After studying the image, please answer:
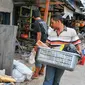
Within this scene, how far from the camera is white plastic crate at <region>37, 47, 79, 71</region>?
182 inches

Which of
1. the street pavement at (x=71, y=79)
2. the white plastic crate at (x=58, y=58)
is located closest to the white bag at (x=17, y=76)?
the street pavement at (x=71, y=79)

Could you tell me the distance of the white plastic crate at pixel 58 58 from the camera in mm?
4613

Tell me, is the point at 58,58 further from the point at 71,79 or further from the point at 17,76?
the point at 71,79

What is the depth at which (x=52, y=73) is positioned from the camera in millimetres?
4953

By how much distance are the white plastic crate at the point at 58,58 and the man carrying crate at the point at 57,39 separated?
0.84ft

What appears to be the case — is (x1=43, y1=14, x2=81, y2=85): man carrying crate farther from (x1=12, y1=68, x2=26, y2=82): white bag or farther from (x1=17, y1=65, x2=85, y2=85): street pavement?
(x1=17, y1=65, x2=85, y2=85): street pavement

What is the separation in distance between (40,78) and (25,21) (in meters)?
4.47

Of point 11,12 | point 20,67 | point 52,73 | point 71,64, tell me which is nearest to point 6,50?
point 20,67

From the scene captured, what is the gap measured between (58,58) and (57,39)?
0.54 m

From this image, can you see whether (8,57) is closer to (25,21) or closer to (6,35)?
(6,35)

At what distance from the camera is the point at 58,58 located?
15.3 ft

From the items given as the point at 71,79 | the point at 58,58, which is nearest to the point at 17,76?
the point at 71,79

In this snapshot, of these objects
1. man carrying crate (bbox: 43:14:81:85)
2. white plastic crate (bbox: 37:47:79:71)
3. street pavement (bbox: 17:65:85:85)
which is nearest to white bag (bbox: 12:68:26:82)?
street pavement (bbox: 17:65:85:85)

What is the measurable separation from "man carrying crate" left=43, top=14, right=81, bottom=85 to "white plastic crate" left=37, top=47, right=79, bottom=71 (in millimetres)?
255
